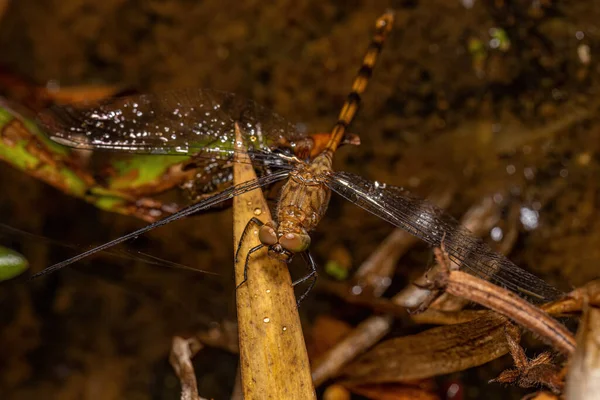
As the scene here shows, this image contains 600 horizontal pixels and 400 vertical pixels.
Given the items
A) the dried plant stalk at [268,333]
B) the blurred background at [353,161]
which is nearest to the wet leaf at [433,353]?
the blurred background at [353,161]

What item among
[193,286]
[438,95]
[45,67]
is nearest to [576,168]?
[438,95]

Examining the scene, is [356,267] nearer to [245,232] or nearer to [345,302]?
[345,302]

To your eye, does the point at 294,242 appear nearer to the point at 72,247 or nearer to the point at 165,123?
the point at 165,123

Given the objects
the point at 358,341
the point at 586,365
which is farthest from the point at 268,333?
the point at 586,365

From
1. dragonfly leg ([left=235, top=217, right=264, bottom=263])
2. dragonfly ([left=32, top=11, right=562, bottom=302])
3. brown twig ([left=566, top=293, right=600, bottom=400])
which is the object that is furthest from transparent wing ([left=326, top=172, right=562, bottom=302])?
dragonfly leg ([left=235, top=217, right=264, bottom=263])

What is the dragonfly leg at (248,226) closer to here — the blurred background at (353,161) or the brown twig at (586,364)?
the blurred background at (353,161)

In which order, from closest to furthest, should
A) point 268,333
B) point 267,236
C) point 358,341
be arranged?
1. point 268,333
2. point 267,236
3. point 358,341

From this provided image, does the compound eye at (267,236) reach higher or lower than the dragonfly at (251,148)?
lower

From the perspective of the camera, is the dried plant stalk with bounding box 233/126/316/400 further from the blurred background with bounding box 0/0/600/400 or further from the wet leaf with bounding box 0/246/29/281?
the wet leaf with bounding box 0/246/29/281
